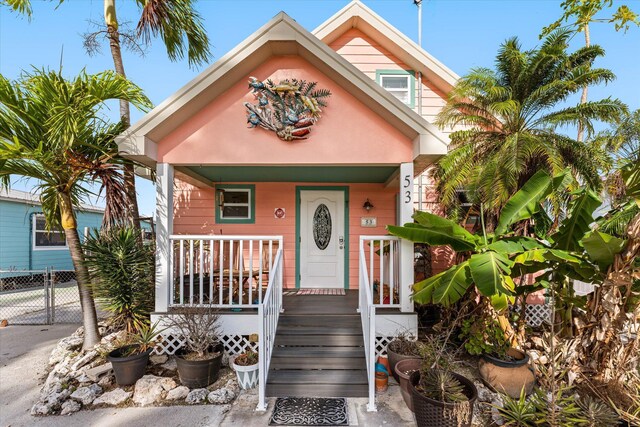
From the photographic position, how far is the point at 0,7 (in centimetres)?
620

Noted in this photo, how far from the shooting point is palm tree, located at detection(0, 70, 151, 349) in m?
4.34

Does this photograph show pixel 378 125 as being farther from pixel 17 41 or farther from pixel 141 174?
pixel 17 41

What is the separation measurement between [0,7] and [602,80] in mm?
12279

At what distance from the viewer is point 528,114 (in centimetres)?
611

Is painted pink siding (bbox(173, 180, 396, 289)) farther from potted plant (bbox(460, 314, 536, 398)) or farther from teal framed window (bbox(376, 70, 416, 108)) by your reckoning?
potted plant (bbox(460, 314, 536, 398))

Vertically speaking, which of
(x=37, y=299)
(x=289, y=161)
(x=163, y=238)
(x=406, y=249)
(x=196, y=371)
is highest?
(x=289, y=161)

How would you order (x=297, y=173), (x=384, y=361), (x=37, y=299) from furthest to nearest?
(x=37, y=299) < (x=297, y=173) < (x=384, y=361)

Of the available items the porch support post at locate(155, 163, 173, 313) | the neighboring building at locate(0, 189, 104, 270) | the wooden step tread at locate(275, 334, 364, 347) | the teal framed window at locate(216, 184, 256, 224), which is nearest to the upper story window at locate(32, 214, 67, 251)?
the neighboring building at locate(0, 189, 104, 270)

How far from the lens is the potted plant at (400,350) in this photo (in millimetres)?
4367

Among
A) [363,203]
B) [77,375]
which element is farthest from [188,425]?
[363,203]

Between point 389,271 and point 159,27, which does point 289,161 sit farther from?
point 159,27

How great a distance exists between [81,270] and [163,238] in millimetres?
1530

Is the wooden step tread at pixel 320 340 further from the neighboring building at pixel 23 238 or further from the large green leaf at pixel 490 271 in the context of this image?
the neighboring building at pixel 23 238

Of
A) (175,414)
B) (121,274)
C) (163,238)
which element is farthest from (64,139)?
(175,414)
